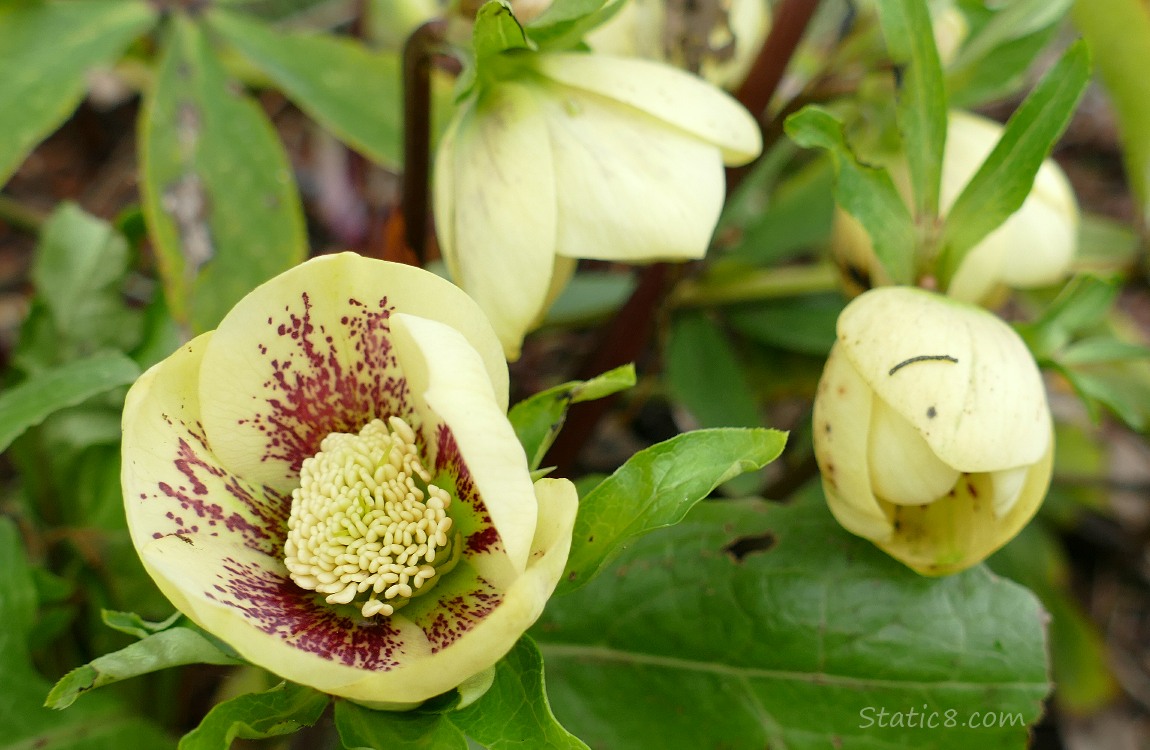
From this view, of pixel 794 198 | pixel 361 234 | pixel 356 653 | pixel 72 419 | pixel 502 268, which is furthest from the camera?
pixel 361 234

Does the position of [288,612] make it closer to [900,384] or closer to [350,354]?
[350,354]

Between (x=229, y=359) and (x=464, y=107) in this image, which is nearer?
(x=229, y=359)

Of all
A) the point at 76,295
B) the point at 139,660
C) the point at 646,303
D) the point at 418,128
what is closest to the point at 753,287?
the point at 646,303

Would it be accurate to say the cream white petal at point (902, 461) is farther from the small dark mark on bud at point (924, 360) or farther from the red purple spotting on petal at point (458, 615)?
the red purple spotting on petal at point (458, 615)

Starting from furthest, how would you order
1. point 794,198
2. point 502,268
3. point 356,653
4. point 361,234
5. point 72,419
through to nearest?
point 361,234 → point 794,198 → point 72,419 → point 502,268 → point 356,653

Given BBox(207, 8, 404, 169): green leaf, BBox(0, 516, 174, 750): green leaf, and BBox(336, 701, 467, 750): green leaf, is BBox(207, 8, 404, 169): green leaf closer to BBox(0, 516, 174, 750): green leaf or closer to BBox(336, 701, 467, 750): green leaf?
BBox(0, 516, 174, 750): green leaf

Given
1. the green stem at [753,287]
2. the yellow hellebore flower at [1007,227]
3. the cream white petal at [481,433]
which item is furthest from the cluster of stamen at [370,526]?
the green stem at [753,287]

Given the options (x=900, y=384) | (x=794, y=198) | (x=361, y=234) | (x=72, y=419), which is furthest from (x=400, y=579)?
(x=361, y=234)
